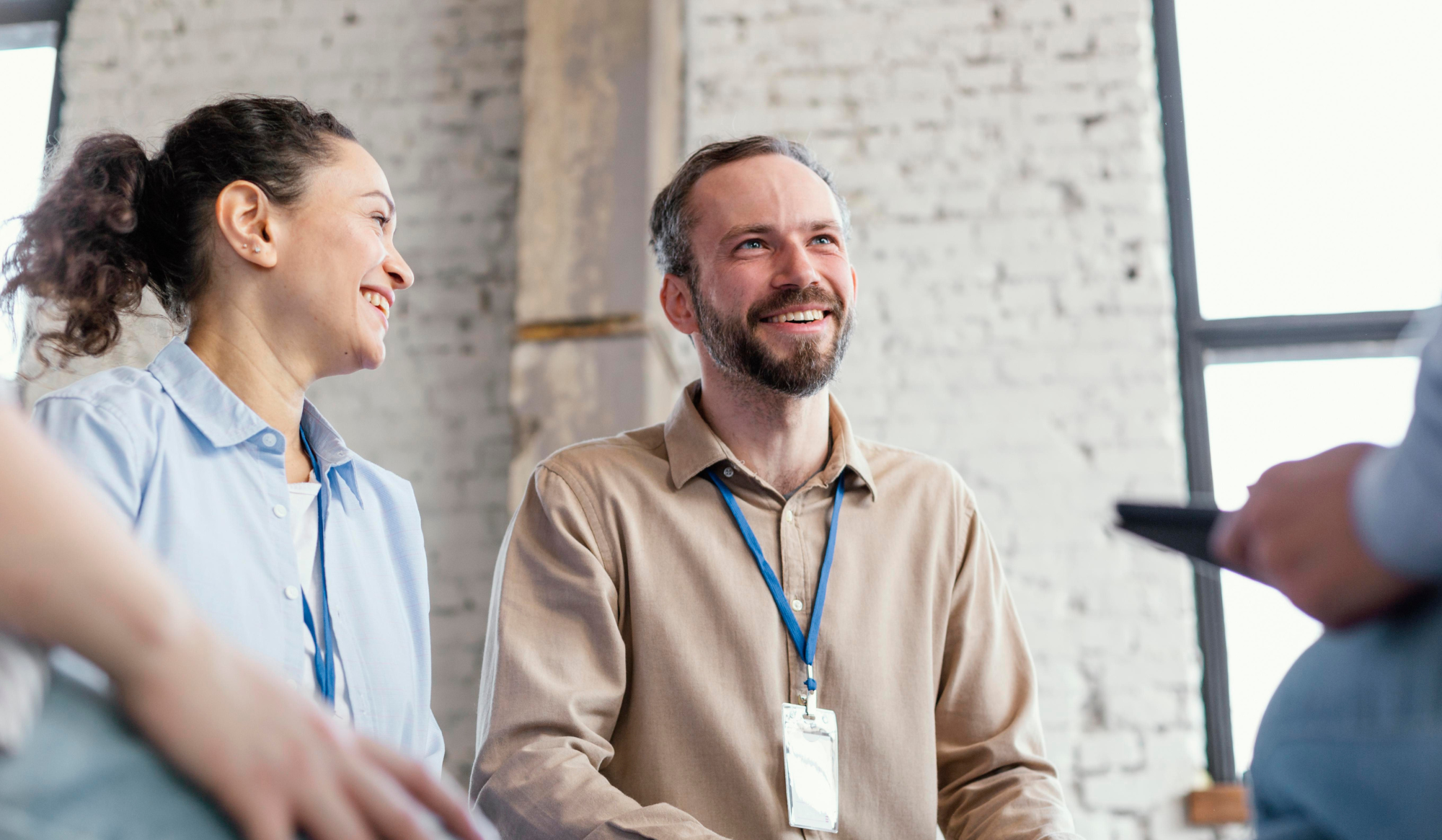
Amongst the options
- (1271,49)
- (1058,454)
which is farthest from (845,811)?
(1271,49)

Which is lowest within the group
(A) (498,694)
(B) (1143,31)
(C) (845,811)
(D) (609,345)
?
(C) (845,811)

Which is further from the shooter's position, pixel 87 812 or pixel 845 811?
pixel 845 811

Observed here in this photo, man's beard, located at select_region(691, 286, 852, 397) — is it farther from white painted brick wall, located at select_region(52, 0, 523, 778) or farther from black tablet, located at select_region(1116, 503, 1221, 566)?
white painted brick wall, located at select_region(52, 0, 523, 778)

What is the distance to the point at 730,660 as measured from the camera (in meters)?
1.55

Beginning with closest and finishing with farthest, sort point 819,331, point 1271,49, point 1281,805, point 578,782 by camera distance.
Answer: point 1281,805, point 578,782, point 819,331, point 1271,49

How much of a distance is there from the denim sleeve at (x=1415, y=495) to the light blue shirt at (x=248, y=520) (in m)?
1.14

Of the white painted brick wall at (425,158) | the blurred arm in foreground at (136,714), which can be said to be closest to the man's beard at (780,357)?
the blurred arm in foreground at (136,714)

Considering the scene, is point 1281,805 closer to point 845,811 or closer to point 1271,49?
point 845,811

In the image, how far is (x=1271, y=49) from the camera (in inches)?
138

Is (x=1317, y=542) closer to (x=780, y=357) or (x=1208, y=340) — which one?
(x=780, y=357)

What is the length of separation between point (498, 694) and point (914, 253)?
2177 mm

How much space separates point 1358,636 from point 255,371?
1.33 m

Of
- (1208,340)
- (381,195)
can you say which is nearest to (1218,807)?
(1208,340)

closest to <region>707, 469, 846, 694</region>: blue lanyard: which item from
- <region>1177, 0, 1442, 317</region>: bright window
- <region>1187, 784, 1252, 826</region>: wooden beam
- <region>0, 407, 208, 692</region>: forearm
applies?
<region>0, 407, 208, 692</region>: forearm
